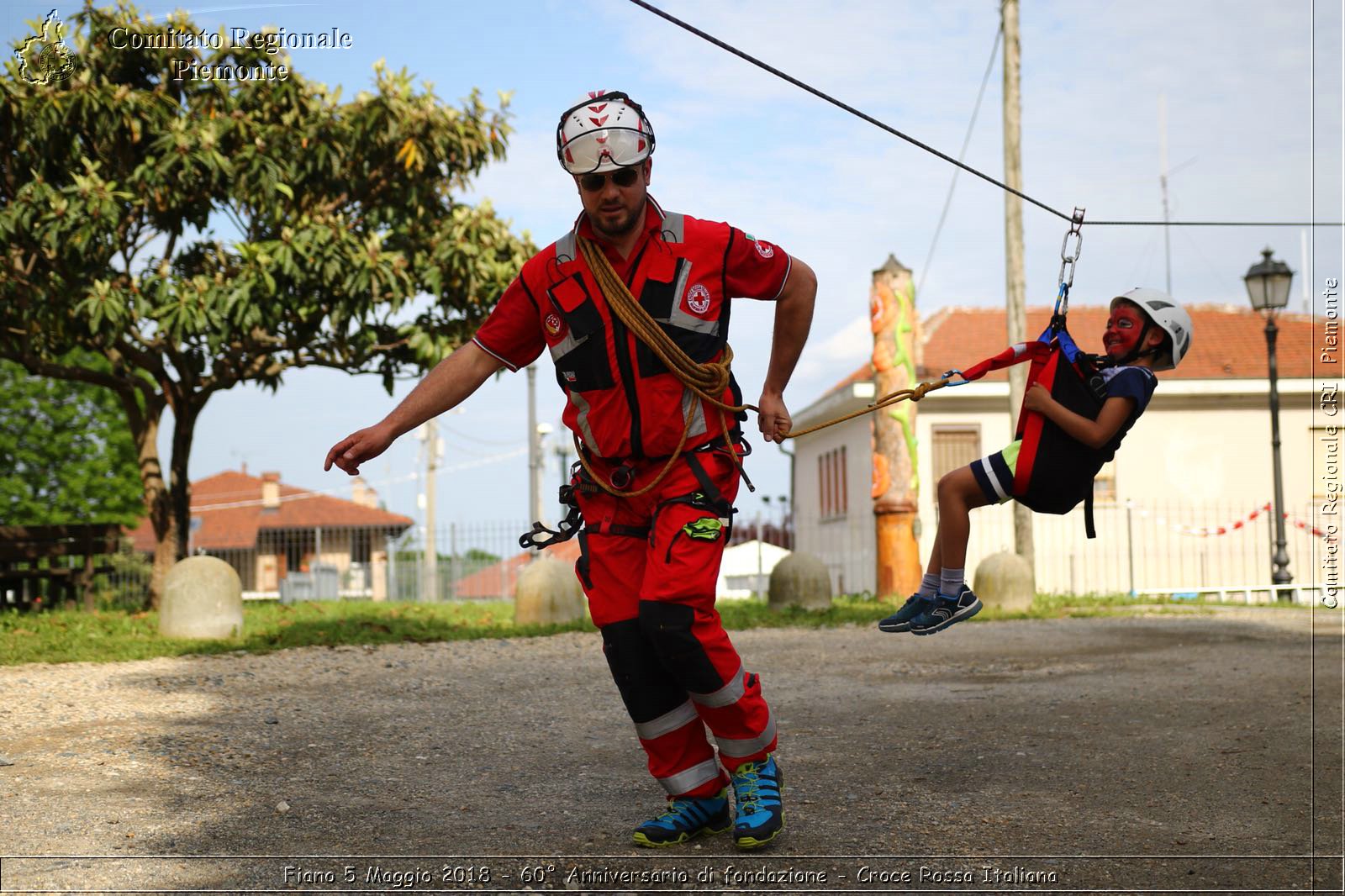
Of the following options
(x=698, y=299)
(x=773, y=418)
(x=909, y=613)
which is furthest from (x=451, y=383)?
(x=909, y=613)

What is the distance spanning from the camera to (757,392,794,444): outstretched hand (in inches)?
187

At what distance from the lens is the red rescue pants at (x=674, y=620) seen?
421 cm

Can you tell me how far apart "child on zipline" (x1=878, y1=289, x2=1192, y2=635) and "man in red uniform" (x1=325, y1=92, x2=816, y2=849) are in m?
0.96

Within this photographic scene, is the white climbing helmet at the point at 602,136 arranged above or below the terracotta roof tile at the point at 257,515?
above

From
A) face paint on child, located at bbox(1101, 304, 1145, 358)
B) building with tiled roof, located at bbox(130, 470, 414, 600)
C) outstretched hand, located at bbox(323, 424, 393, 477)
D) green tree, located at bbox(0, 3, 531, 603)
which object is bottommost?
building with tiled roof, located at bbox(130, 470, 414, 600)

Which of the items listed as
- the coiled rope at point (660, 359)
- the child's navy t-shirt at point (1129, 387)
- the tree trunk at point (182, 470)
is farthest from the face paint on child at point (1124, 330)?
the tree trunk at point (182, 470)

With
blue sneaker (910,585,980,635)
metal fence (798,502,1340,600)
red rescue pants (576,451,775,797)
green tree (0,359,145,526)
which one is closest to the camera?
red rescue pants (576,451,775,797)

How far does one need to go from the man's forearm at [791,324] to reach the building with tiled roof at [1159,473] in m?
19.8

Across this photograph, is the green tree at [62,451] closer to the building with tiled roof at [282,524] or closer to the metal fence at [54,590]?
the building with tiled roof at [282,524]

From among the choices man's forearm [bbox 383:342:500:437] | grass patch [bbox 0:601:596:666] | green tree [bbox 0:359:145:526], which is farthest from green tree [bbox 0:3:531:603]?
green tree [bbox 0:359:145:526]

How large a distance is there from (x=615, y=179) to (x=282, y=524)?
62.7 m

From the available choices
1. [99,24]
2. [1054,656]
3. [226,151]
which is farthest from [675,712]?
[99,24]

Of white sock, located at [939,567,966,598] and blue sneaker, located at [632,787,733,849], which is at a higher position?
white sock, located at [939,567,966,598]

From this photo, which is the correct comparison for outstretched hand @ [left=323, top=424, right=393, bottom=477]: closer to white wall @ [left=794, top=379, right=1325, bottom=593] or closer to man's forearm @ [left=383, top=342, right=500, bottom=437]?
man's forearm @ [left=383, top=342, right=500, bottom=437]
